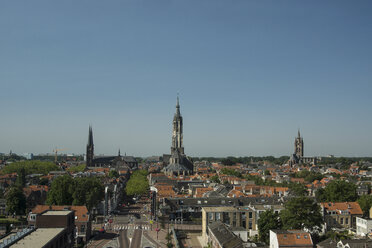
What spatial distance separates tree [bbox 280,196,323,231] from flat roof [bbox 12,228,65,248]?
94.0 ft

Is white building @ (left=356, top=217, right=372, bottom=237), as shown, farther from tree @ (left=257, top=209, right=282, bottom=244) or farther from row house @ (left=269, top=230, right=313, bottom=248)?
row house @ (left=269, top=230, right=313, bottom=248)

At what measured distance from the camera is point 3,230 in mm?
62875

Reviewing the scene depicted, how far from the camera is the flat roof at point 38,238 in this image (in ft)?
116

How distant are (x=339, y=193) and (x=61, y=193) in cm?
5396

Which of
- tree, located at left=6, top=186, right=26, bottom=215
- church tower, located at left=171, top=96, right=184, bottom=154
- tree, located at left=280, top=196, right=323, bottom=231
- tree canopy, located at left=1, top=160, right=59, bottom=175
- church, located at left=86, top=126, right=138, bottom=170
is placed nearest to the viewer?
tree, located at left=280, top=196, right=323, bottom=231

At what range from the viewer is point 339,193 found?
74438mm

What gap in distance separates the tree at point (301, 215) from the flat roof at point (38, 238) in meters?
28.7

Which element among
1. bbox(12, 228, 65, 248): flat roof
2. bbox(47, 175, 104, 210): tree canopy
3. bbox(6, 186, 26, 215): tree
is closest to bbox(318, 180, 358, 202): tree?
bbox(47, 175, 104, 210): tree canopy

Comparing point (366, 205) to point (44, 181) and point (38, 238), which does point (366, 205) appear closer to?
point (38, 238)

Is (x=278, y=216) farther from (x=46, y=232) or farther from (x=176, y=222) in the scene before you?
(x=46, y=232)

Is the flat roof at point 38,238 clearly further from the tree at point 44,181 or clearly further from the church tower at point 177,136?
the church tower at point 177,136

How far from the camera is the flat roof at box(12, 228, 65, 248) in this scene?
3538cm

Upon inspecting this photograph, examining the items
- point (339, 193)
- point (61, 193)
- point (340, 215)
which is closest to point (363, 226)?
point (340, 215)

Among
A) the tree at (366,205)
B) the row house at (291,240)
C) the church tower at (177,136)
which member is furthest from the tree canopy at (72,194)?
the church tower at (177,136)
